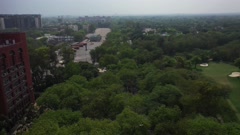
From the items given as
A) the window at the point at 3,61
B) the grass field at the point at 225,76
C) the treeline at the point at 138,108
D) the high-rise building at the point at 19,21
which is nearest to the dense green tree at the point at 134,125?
the treeline at the point at 138,108

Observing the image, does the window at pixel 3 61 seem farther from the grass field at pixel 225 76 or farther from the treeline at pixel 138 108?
the grass field at pixel 225 76

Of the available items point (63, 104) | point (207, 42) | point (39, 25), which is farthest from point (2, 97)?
point (39, 25)

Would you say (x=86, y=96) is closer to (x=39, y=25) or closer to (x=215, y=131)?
(x=215, y=131)

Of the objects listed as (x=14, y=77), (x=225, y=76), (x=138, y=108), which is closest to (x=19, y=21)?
(x=14, y=77)

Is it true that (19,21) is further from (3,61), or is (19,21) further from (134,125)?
(134,125)

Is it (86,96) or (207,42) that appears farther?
(207,42)

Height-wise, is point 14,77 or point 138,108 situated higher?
point 14,77
